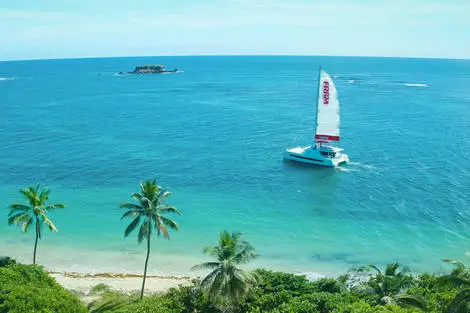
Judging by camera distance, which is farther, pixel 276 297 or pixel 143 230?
pixel 143 230

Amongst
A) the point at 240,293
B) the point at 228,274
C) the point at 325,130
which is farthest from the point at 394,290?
the point at 325,130

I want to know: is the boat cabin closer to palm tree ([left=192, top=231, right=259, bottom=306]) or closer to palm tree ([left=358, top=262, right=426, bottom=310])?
palm tree ([left=358, top=262, right=426, bottom=310])

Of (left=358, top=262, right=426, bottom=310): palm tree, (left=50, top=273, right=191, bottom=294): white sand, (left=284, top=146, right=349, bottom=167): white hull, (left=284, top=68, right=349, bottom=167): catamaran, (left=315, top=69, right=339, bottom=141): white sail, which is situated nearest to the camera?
(left=358, top=262, right=426, bottom=310): palm tree

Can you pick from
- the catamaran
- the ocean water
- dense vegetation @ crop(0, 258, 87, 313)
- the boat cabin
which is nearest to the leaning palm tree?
the ocean water

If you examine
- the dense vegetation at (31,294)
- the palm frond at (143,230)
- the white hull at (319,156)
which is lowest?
the dense vegetation at (31,294)

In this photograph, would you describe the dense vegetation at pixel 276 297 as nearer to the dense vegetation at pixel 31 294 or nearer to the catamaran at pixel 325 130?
the dense vegetation at pixel 31 294

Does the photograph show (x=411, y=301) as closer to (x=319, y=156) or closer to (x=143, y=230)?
(x=143, y=230)

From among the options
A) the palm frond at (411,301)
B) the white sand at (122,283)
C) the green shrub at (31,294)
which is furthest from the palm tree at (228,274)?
the white sand at (122,283)
